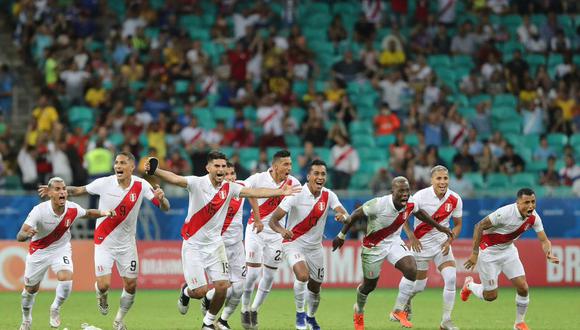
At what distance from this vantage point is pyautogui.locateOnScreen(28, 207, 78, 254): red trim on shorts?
668 inches

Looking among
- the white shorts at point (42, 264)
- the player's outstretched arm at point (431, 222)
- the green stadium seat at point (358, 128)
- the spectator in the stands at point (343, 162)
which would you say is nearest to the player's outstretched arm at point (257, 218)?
the player's outstretched arm at point (431, 222)

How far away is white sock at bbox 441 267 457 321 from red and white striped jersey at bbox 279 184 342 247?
1.98 m

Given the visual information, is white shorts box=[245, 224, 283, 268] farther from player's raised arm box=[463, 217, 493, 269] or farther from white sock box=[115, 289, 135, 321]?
player's raised arm box=[463, 217, 493, 269]

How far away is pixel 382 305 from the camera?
2216cm

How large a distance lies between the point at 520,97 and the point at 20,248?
14.5 m

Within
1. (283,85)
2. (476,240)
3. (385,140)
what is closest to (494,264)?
(476,240)

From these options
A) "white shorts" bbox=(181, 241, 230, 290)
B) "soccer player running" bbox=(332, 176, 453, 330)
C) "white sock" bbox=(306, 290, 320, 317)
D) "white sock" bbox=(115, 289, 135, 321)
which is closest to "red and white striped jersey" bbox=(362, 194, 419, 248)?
"soccer player running" bbox=(332, 176, 453, 330)

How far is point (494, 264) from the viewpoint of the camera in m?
18.0

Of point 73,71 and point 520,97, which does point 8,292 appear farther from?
point 520,97

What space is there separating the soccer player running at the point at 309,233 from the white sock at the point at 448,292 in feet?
6.04

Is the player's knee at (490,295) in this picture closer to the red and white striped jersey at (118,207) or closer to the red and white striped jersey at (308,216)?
the red and white striped jersey at (308,216)

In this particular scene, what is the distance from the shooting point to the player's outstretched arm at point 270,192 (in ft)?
51.0

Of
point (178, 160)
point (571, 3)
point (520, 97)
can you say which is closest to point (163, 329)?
point (178, 160)

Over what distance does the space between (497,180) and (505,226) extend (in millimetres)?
11505
